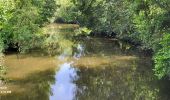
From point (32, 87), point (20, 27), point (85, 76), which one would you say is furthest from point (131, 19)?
point (32, 87)

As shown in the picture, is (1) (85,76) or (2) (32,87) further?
(1) (85,76)

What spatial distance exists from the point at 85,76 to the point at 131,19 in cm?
1408

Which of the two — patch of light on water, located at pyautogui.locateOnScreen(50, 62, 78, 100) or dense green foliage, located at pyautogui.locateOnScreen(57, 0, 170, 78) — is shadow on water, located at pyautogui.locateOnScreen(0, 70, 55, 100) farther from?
dense green foliage, located at pyautogui.locateOnScreen(57, 0, 170, 78)

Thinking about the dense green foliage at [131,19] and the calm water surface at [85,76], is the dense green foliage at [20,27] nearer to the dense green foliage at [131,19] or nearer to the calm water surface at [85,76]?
the calm water surface at [85,76]

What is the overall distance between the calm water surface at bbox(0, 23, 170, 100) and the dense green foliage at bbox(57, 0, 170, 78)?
1683 mm

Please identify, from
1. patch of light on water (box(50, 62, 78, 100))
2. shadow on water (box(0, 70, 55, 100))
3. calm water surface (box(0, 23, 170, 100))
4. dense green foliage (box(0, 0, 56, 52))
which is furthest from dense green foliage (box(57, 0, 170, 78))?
dense green foliage (box(0, 0, 56, 52))

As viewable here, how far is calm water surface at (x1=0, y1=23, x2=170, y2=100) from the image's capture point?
23.7 m

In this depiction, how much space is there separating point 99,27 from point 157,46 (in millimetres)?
25058

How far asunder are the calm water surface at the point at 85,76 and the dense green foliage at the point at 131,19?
1.68 metres

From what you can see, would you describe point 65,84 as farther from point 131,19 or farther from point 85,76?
point 131,19

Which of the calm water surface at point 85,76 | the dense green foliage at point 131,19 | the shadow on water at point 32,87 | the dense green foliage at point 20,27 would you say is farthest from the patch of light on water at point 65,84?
the dense green foliage at point 131,19

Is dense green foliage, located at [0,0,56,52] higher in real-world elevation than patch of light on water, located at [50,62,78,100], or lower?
higher

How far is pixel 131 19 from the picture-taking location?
40719 millimetres

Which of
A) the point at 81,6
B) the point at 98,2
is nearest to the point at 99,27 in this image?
the point at 98,2
